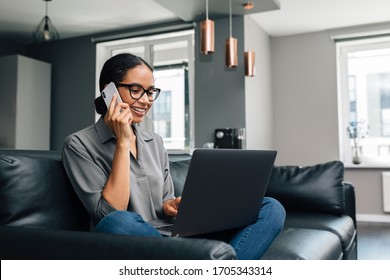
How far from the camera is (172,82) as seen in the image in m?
4.91

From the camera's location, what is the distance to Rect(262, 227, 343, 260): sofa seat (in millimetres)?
1399

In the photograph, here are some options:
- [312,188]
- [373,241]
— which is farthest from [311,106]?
[312,188]

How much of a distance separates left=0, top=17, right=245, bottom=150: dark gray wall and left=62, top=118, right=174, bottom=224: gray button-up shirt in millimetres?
2810

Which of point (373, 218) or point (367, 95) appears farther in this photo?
point (367, 95)

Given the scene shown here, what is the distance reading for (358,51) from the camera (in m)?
4.80

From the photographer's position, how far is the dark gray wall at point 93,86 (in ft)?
13.8

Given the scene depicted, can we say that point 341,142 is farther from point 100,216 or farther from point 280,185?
point 100,216

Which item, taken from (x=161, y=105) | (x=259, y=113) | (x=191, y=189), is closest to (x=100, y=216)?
(x=191, y=189)

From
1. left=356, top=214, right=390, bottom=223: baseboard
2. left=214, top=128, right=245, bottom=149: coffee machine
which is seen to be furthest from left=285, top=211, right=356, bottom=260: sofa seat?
left=356, top=214, right=390, bottom=223: baseboard

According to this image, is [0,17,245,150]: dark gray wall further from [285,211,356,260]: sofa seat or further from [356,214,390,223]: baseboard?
[285,211,356,260]: sofa seat

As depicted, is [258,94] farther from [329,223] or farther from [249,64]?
[329,223]

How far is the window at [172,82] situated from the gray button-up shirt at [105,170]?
319cm

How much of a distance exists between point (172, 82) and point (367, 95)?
93.9 inches
